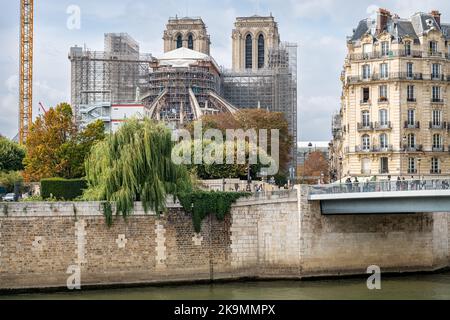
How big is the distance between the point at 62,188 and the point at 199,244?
711cm

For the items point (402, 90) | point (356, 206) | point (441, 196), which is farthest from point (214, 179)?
point (441, 196)

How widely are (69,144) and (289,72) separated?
55876mm

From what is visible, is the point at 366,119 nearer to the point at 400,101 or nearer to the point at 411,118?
the point at 400,101

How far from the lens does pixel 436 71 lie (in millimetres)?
53219

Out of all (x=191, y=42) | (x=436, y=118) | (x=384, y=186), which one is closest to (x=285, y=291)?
(x=384, y=186)

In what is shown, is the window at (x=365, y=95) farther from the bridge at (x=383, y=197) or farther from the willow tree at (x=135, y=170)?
the willow tree at (x=135, y=170)

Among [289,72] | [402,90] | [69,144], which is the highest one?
[289,72]

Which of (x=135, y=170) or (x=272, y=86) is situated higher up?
(x=272, y=86)

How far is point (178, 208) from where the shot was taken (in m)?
38.8

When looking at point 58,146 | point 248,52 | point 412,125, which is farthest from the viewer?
point 248,52

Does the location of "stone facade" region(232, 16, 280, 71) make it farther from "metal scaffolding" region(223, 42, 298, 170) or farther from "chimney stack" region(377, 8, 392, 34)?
"chimney stack" region(377, 8, 392, 34)

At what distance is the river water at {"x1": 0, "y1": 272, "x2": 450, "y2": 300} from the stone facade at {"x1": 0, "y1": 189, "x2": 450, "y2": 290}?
2.98 ft

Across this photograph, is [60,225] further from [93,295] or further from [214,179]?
[214,179]

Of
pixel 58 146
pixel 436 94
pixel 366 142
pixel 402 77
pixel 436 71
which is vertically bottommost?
pixel 58 146
